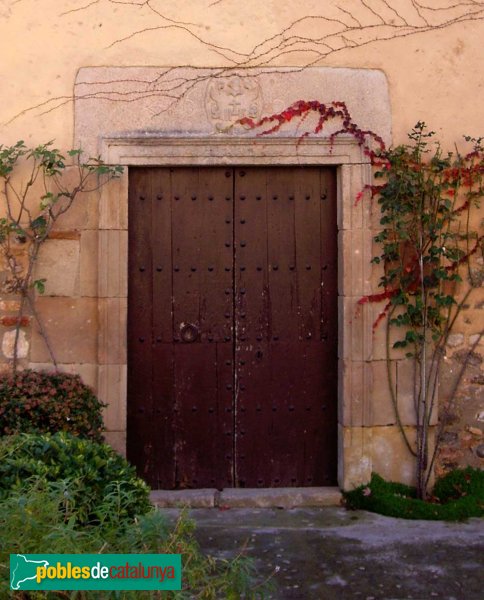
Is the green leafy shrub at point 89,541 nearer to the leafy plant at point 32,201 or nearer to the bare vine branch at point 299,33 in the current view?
the leafy plant at point 32,201

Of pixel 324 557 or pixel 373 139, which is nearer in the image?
pixel 324 557

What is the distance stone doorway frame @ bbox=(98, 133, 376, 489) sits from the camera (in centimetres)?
509

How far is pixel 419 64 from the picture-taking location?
5234 mm

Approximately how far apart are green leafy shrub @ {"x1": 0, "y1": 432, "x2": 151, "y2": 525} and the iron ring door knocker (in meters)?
1.76

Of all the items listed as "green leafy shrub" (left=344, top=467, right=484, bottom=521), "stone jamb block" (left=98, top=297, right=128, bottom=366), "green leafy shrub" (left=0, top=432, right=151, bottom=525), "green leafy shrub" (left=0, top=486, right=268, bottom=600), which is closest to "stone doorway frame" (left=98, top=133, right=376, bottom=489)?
"stone jamb block" (left=98, top=297, right=128, bottom=366)

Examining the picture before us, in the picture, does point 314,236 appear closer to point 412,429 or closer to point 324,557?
point 412,429

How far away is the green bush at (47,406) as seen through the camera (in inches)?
175

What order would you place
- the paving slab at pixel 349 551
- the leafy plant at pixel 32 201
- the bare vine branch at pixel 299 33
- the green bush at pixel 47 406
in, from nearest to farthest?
the paving slab at pixel 349 551, the green bush at pixel 47 406, the leafy plant at pixel 32 201, the bare vine branch at pixel 299 33

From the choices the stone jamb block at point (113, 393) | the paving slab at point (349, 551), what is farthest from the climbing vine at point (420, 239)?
the stone jamb block at point (113, 393)

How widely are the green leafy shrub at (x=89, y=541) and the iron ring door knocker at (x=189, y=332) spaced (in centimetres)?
245

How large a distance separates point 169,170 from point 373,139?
4.25 feet

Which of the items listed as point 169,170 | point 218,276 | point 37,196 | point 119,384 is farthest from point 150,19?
point 119,384

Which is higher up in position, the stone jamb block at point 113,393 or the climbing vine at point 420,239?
→ the climbing vine at point 420,239

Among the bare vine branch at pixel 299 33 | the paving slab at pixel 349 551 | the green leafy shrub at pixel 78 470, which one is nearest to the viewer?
the green leafy shrub at pixel 78 470
